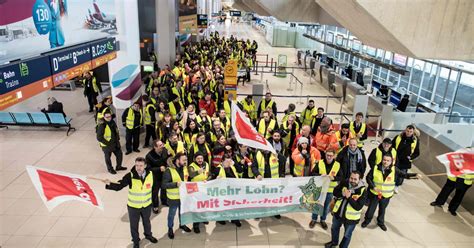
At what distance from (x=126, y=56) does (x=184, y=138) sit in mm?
4250

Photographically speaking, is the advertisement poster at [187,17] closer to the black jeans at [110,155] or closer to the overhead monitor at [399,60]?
the overhead monitor at [399,60]

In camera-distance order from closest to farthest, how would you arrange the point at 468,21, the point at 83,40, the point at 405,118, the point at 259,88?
the point at 468,21, the point at 83,40, the point at 405,118, the point at 259,88

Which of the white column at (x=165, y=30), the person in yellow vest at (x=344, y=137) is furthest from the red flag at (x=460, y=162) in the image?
the white column at (x=165, y=30)

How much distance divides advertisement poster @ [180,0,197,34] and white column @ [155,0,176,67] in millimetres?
4315

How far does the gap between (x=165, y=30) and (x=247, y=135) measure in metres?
13.4

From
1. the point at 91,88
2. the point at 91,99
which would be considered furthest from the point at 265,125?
the point at 91,99

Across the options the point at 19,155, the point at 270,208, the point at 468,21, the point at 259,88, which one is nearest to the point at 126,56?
the point at 19,155

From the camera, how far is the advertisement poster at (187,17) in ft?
76.7

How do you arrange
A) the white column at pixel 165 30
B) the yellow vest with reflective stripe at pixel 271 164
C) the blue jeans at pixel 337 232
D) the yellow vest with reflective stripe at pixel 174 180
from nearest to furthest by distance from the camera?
the blue jeans at pixel 337 232
the yellow vest with reflective stripe at pixel 174 180
the yellow vest with reflective stripe at pixel 271 164
the white column at pixel 165 30

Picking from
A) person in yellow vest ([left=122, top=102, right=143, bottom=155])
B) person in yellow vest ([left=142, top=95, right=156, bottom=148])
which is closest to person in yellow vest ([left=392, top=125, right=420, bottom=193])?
person in yellow vest ([left=142, top=95, right=156, bottom=148])

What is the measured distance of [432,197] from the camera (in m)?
8.64

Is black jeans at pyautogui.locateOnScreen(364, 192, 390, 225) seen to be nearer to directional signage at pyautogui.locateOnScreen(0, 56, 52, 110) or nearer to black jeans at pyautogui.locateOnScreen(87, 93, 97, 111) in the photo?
directional signage at pyautogui.locateOnScreen(0, 56, 52, 110)

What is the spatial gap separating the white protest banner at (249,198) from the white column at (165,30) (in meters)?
13.9

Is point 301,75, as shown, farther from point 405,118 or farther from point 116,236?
point 116,236
